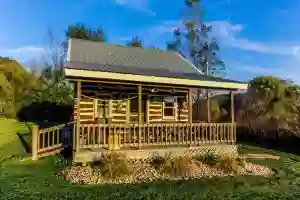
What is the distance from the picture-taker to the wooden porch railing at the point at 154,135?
38.3ft

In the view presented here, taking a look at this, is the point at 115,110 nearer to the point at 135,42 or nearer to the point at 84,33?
the point at 84,33

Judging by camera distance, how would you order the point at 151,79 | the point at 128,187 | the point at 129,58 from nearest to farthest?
the point at 128,187 < the point at 151,79 < the point at 129,58

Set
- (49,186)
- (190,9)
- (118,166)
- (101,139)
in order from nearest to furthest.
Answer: (49,186) < (118,166) < (101,139) < (190,9)

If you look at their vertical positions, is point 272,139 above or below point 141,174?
above

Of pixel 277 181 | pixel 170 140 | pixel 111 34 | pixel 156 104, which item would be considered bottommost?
pixel 277 181

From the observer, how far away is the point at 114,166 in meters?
9.94

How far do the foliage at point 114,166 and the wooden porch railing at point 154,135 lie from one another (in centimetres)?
128

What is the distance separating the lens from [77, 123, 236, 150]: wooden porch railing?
11.7 m

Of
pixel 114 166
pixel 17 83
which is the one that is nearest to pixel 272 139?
pixel 114 166

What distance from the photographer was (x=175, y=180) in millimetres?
9953

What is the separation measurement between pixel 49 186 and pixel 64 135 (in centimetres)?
465

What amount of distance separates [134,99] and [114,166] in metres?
7.33

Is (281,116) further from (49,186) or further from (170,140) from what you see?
(49,186)

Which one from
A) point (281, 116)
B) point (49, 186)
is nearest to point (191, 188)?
point (49, 186)
